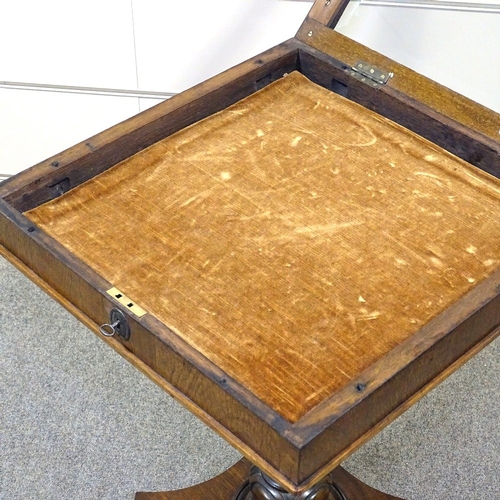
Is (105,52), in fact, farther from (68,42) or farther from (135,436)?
(135,436)

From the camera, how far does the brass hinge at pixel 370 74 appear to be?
169cm

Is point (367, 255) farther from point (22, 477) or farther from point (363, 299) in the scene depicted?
point (22, 477)

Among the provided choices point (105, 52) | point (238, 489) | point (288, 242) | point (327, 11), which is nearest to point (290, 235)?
point (288, 242)

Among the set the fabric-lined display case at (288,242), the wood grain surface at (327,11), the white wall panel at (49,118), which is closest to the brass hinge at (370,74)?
the fabric-lined display case at (288,242)

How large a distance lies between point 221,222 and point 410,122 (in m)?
0.37

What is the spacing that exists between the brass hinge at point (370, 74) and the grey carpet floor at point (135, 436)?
0.82 metres

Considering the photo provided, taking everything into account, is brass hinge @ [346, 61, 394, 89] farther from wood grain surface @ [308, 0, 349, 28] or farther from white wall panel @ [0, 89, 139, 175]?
white wall panel @ [0, 89, 139, 175]

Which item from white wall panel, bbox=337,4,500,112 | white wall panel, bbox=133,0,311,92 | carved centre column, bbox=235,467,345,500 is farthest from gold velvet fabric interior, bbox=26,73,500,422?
white wall panel, bbox=133,0,311,92

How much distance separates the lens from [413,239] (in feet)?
4.80

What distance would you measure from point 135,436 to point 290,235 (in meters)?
0.86

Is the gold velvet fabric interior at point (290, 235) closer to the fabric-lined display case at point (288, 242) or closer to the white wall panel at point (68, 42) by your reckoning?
Answer: the fabric-lined display case at point (288, 242)

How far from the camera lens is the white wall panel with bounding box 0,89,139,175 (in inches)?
100

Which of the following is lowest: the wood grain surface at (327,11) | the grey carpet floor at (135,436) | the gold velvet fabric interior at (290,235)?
the grey carpet floor at (135,436)

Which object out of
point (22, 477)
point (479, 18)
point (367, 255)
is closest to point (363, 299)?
point (367, 255)
